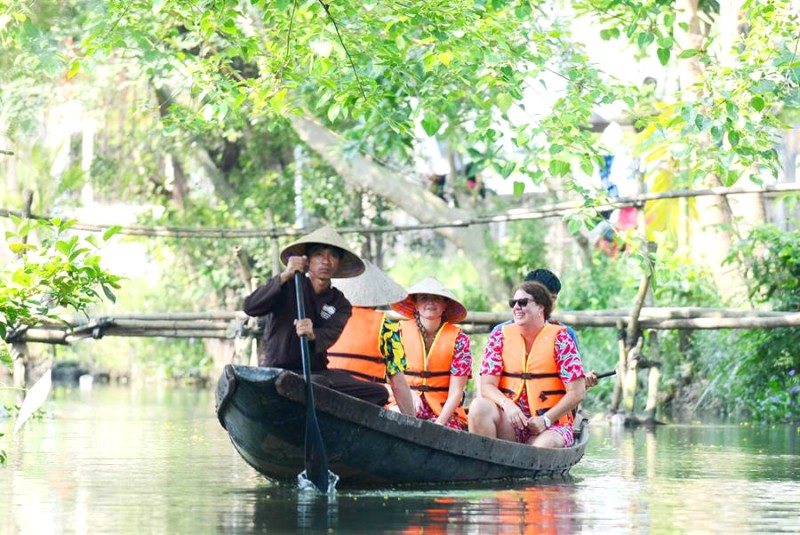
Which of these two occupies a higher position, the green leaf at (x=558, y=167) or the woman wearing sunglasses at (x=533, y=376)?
the green leaf at (x=558, y=167)

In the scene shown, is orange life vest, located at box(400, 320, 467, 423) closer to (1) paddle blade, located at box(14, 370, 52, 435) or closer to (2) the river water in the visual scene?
(2) the river water

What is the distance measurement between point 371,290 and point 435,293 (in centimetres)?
37

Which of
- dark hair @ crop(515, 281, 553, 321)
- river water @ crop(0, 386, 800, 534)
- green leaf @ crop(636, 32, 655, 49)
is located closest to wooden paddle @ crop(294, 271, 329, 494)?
river water @ crop(0, 386, 800, 534)

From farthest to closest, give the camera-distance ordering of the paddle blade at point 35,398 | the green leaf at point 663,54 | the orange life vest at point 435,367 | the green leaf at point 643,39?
the green leaf at point 643,39 < the green leaf at point 663,54 < the orange life vest at point 435,367 < the paddle blade at point 35,398

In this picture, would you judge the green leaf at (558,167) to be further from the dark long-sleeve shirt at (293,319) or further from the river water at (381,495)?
the dark long-sleeve shirt at (293,319)

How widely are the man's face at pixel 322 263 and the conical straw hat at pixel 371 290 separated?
48.3 inches

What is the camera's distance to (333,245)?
8227mm

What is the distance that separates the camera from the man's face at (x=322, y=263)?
8.25 metres

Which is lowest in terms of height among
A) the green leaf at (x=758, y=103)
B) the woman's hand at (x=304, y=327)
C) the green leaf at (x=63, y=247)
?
the woman's hand at (x=304, y=327)

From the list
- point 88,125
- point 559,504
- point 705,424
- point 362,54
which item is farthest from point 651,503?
point 88,125

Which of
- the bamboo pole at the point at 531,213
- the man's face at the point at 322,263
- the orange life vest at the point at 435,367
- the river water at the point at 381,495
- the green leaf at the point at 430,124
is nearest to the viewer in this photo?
the river water at the point at 381,495

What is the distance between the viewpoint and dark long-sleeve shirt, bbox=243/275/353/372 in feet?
26.6

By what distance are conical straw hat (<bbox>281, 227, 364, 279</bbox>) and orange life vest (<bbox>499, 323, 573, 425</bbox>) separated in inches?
50.8

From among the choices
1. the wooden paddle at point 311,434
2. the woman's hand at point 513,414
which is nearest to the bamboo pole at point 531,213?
the woman's hand at point 513,414
